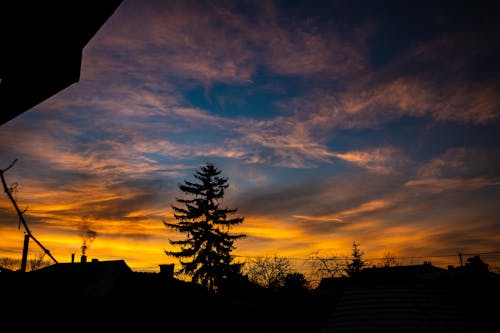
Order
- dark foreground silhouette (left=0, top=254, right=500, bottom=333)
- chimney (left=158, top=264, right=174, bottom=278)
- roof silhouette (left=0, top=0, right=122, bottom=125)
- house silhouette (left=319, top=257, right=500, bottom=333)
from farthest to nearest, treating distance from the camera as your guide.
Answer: chimney (left=158, top=264, right=174, bottom=278) < house silhouette (left=319, top=257, right=500, bottom=333) < dark foreground silhouette (left=0, top=254, right=500, bottom=333) < roof silhouette (left=0, top=0, right=122, bottom=125)

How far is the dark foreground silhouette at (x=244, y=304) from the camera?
6.38ft

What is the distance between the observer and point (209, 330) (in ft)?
82.2

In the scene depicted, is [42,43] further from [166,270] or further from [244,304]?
[166,270]

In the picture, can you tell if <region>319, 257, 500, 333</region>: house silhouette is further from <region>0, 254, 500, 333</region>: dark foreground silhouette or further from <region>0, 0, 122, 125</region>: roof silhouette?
<region>0, 0, 122, 125</region>: roof silhouette

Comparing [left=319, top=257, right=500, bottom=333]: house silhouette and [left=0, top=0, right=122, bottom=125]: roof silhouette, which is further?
[left=319, top=257, right=500, bottom=333]: house silhouette

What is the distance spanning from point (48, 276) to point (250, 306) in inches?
1068

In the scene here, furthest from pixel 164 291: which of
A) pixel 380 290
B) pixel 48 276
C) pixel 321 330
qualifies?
pixel 48 276

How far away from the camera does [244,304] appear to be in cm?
2766

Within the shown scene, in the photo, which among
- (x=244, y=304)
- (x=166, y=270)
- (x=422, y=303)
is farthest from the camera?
(x=166, y=270)

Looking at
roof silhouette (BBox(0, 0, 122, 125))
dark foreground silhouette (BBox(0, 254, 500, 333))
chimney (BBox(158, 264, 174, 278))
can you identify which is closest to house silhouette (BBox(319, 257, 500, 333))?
dark foreground silhouette (BBox(0, 254, 500, 333))

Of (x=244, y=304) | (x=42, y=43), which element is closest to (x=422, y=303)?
(x=244, y=304)

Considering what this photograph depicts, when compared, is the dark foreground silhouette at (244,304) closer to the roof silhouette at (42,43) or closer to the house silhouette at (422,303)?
the house silhouette at (422,303)

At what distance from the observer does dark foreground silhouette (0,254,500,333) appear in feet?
6.38

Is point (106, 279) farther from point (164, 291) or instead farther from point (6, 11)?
point (6, 11)
